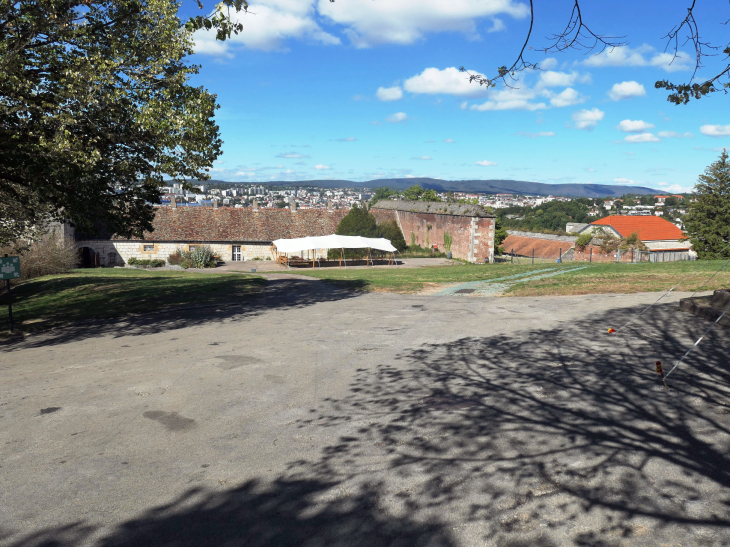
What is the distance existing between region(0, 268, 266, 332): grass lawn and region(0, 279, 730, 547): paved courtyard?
4558 millimetres

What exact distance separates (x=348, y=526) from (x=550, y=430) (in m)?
2.76

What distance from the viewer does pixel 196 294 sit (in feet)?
62.0

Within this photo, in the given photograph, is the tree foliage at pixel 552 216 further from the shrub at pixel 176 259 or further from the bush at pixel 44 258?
the bush at pixel 44 258

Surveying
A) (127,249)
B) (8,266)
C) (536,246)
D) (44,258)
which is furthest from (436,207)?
(8,266)

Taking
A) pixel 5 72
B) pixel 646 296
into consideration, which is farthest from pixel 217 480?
pixel 646 296

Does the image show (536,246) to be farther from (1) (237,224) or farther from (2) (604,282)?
(2) (604,282)

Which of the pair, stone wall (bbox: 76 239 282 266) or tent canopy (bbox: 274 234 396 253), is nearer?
tent canopy (bbox: 274 234 396 253)

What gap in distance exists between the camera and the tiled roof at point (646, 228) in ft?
236

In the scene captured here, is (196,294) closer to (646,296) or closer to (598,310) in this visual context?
(598,310)

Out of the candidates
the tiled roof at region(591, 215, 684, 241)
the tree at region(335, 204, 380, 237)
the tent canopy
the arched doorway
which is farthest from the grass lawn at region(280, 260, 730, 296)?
the tiled roof at region(591, 215, 684, 241)

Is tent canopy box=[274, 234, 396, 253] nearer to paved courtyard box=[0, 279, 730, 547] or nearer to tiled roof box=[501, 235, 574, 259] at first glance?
tiled roof box=[501, 235, 574, 259]

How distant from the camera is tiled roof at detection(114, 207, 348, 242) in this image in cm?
5153

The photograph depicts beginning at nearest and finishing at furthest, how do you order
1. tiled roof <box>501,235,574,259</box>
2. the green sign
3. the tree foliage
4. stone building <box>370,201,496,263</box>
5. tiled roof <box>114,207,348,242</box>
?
the green sign → stone building <box>370,201,496,263</box> → tiled roof <box>114,207,348,242</box> → tiled roof <box>501,235,574,259</box> → the tree foliage

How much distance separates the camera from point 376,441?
19.0 ft
